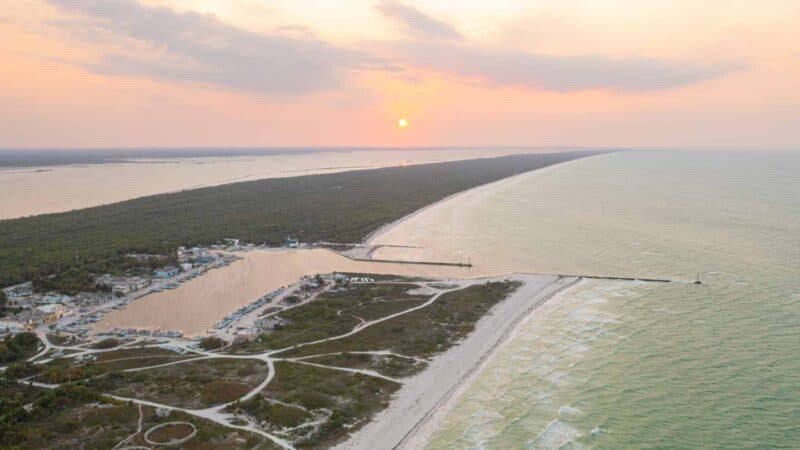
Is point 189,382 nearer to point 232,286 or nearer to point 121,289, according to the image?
point 232,286

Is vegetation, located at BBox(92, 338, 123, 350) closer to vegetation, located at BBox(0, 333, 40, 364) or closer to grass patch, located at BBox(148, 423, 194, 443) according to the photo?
vegetation, located at BBox(0, 333, 40, 364)

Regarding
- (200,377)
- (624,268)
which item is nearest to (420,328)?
(200,377)

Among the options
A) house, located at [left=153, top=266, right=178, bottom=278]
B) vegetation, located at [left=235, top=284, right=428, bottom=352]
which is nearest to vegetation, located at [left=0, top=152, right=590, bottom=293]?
house, located at [left=153, top=266, right=178, bottom=278]

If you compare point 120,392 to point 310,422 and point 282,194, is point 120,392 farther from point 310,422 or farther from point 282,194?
point 282,194

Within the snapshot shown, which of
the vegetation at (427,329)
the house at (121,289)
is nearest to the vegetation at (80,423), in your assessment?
the vegetation at (427,329)

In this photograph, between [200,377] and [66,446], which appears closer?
[66,446]
